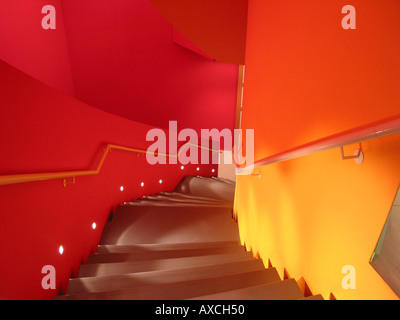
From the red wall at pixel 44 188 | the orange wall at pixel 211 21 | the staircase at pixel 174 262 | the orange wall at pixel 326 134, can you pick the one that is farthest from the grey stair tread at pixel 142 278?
the orange wall at pixel 211 21

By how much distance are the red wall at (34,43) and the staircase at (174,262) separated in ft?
7.80

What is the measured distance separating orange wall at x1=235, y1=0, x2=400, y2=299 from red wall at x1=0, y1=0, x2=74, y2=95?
313 centimetres

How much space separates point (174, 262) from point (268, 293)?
1013 millimetres

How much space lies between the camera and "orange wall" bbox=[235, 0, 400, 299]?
2.83 ft

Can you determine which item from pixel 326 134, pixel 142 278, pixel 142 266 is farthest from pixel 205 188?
pixel 326 134

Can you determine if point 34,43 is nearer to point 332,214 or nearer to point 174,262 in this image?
point 174,262

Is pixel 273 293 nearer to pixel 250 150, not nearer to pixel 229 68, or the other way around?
pixel 250 150

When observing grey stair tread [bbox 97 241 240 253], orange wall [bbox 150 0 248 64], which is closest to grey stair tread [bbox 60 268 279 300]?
grey stair tread [bbox 97 241 240 253]

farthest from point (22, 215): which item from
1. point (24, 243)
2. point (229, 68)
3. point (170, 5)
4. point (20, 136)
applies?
point (229, 68)

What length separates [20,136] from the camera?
1429 millimetres

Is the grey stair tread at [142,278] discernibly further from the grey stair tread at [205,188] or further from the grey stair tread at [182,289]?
the grey stair tread at [205,188]

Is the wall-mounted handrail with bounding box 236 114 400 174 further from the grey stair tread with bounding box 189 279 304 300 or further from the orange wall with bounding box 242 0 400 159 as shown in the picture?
the grey stair tread with bounding box 189 279 304 300

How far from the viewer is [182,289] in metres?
1.56

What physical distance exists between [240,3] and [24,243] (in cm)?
368
